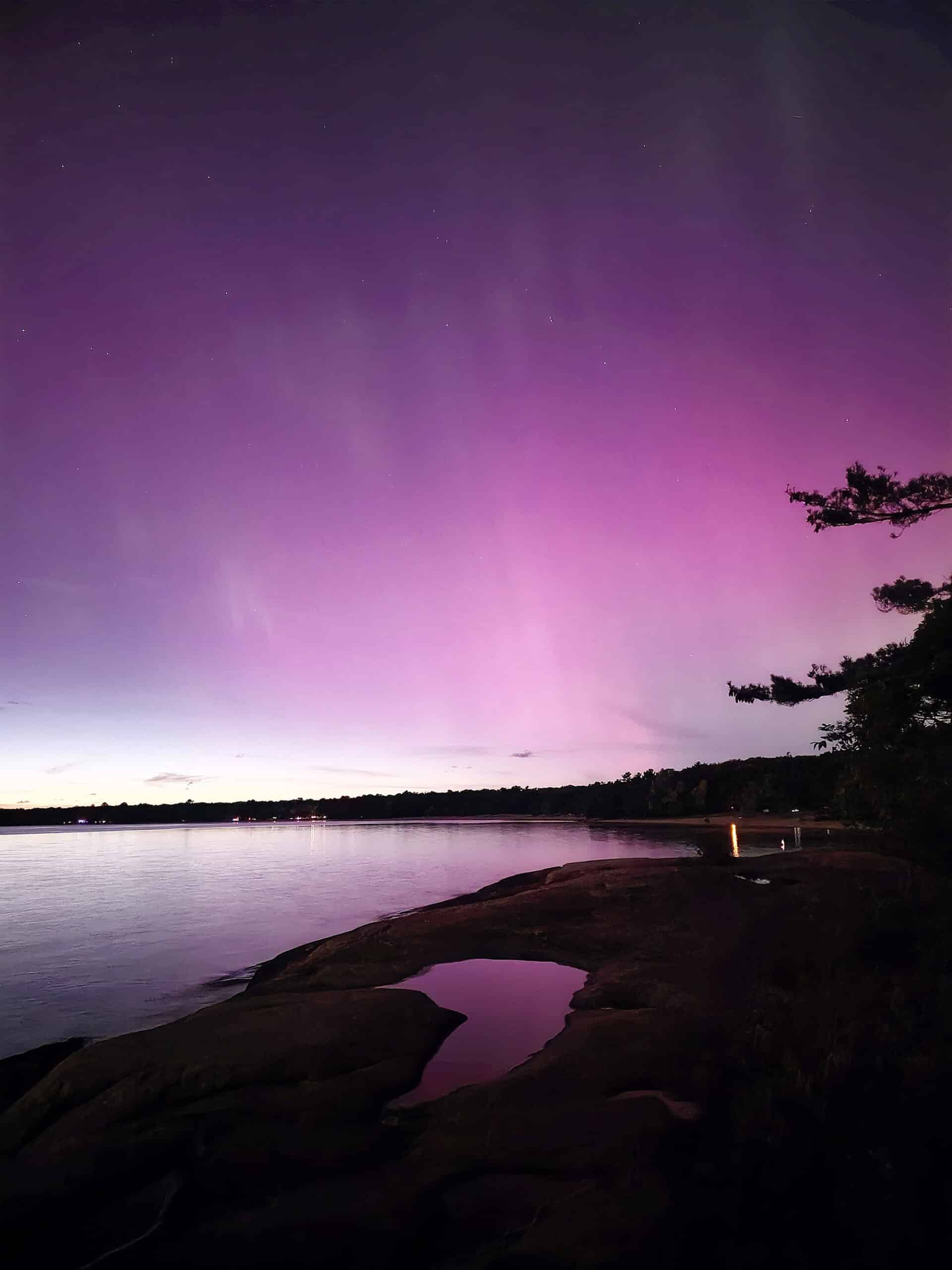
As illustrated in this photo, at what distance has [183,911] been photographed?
33.4m

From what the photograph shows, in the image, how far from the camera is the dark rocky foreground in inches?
221

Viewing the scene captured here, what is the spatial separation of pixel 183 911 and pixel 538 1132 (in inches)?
1217

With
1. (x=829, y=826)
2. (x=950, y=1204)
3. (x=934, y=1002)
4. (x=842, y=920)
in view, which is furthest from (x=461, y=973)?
(x=829, y=826)

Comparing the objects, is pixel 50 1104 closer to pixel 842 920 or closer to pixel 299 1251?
pixel 299 1251

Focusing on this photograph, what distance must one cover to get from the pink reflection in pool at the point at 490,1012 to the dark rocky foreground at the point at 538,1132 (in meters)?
0.37

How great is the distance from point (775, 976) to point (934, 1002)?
392cm

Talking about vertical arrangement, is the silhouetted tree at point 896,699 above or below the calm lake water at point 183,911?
above

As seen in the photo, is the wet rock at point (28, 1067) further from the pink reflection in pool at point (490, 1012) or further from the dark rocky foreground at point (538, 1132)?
the pink reflection in pool at point (490, 1012)

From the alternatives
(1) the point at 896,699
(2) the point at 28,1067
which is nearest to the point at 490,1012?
(2) the point at 28,1067

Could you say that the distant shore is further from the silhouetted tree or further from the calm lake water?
the silhouetted tree

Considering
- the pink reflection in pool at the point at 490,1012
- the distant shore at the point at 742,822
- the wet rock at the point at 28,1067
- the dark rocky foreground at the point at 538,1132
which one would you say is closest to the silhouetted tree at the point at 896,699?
the dark rocky foreground at the point at 538,1132

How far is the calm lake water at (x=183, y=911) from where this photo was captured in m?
16.4

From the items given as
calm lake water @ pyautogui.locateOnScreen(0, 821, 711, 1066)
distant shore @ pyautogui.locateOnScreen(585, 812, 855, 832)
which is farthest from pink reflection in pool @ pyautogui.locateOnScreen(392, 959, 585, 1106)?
distant shore @ pyautogui.locateOnScreen(585, 812, 855, 832)

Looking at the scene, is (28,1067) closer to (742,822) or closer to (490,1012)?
(490,1012)
